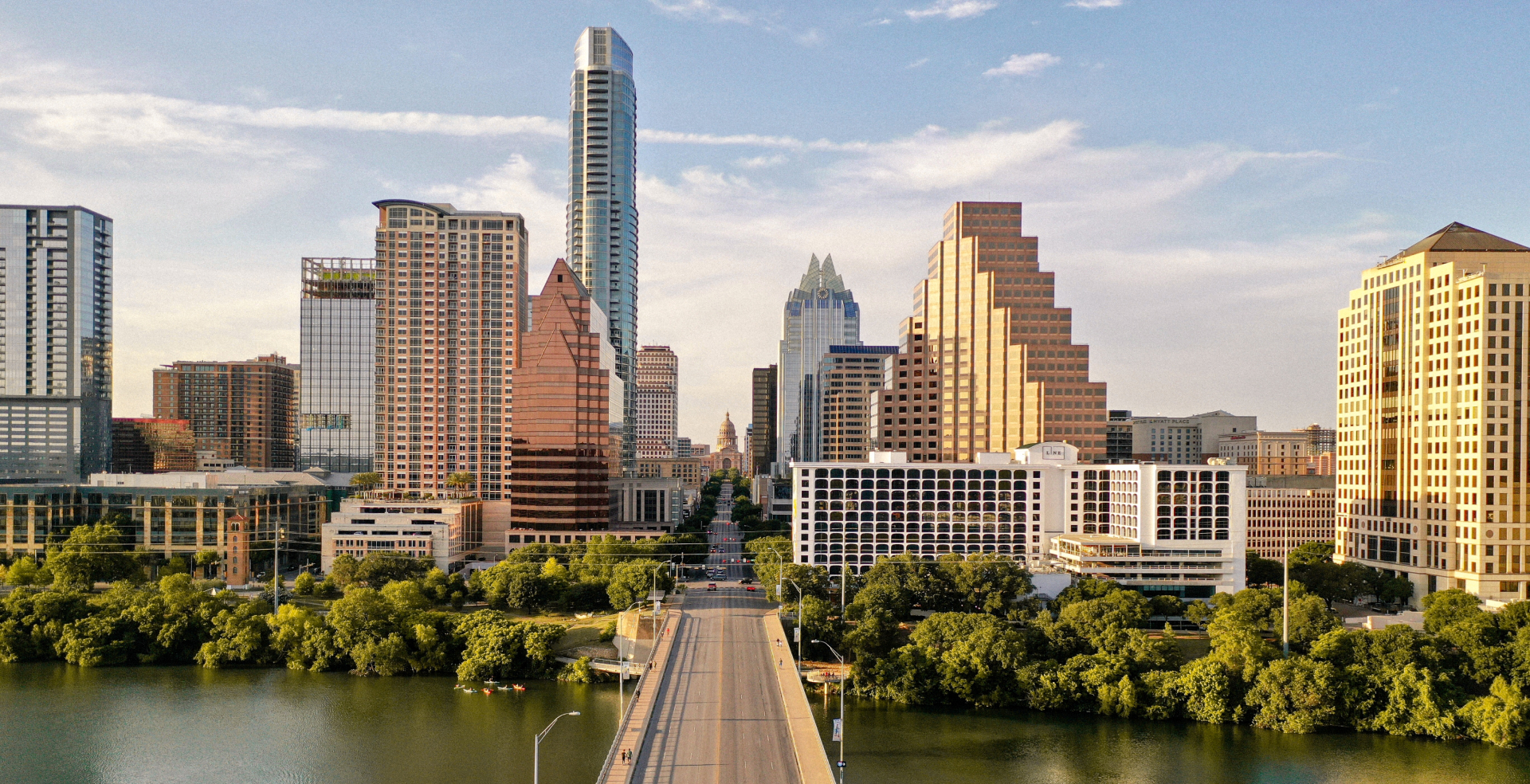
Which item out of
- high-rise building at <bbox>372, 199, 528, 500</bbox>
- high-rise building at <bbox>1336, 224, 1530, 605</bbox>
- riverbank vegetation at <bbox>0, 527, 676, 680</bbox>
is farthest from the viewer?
high-rise building at <bbox>372, 199, 528, 500</bbox>

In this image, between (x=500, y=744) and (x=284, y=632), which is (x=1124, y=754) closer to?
(x=500, y=744)

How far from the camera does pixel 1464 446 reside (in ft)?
391

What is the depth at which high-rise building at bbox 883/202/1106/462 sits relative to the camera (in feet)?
525

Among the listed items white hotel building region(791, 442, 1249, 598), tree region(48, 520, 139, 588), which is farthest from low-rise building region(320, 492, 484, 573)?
white hotel building region(791, 442, 1249, 598)

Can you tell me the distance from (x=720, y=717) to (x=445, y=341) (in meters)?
142

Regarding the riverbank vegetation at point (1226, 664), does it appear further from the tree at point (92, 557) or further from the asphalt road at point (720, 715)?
the tree at point (92, 557)

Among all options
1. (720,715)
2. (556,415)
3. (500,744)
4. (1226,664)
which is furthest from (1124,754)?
(556,415)

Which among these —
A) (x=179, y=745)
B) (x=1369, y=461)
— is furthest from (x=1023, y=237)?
(x=179, y=745)

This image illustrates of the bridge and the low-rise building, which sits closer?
the bridge

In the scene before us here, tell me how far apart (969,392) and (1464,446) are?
68124 mm

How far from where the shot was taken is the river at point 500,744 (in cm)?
7081

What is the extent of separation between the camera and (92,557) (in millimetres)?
135625

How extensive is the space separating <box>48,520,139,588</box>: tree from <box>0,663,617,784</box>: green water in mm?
33292

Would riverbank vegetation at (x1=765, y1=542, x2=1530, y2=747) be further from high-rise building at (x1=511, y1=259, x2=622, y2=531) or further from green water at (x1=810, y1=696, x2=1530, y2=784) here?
high-rise building at (x1=511, y1=259, x2=622, y2=531)
